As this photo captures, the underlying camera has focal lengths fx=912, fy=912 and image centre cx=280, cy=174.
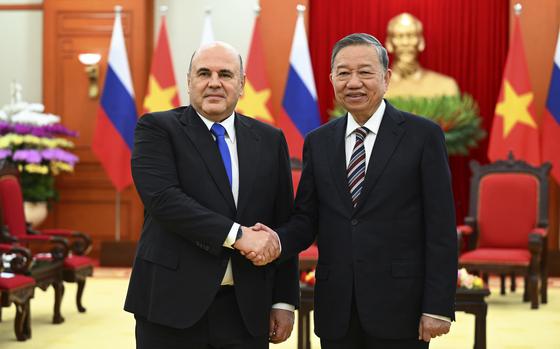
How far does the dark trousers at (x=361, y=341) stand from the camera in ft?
8.45

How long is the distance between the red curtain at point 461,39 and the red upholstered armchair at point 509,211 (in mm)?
1555

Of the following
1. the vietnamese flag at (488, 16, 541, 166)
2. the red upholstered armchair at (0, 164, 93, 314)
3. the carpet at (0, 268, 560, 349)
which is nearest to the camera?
the carpet at (0, 268, 560, 349)

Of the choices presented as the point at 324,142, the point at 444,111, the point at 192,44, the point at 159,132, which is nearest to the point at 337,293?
the point at 324,142

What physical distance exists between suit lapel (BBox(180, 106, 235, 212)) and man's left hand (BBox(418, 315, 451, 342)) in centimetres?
62

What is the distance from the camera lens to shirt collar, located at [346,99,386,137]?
2668 mm

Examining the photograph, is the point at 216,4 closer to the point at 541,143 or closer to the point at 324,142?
the point at 541,143

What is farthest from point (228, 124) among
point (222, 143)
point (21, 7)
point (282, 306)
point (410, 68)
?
point (21, 7)

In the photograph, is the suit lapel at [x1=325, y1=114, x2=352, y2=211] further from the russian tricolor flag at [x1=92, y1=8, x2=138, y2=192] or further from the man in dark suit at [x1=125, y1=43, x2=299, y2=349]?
the russian tricolor flag at [x1=92, y1=8, x2=138, y2=192]

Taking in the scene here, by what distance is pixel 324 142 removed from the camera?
8.92 ft

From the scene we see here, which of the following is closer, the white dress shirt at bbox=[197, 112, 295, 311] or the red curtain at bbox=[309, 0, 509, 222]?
the white dress shirt at bbox=[197, 112, 295, 311]

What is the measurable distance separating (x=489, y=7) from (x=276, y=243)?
24.9 feet

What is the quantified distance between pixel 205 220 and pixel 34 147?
22.8 ft

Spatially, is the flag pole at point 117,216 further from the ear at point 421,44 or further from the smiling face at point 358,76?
the smiling face at point 358,76

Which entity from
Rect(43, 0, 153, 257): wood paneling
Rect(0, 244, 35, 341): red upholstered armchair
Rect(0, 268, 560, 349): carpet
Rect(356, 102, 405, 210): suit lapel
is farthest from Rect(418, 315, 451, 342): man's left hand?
Rect(43, 0, 153, 257): wood paneling
